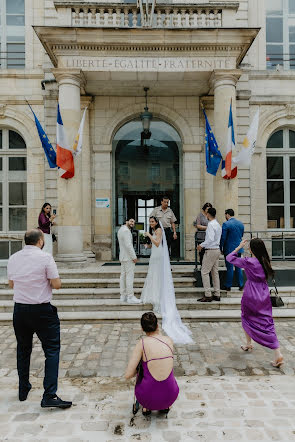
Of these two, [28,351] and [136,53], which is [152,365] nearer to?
[28,351]

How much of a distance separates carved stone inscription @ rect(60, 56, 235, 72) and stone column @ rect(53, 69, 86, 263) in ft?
2.25

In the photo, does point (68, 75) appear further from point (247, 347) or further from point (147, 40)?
point (247, 347)

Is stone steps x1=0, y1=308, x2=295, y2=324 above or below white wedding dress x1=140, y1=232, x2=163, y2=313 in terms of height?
below

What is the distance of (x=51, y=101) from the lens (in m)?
10.8

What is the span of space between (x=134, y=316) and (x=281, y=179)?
7234 millimetres

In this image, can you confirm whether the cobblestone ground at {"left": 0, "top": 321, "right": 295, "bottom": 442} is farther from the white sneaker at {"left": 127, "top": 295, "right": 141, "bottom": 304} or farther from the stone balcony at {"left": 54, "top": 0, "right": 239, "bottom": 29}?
the stone balcony at {"left": 54, "top": 0, "right": 239, "bottom": 29}

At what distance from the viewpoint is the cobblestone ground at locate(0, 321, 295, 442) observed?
3.09m

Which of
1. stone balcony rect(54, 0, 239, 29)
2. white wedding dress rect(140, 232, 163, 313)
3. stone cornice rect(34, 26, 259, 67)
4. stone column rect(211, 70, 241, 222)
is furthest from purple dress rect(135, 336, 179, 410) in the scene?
stone balcony rect(54, 0, 239, 29)

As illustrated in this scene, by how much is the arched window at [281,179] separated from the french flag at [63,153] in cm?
630

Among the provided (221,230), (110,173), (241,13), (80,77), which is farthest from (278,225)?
(80,77)

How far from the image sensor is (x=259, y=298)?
479 centimetres

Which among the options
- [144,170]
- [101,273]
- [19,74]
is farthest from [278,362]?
[19,74]

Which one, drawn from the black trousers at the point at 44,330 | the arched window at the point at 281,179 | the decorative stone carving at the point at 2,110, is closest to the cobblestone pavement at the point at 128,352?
the black trousers at the point at 44,330

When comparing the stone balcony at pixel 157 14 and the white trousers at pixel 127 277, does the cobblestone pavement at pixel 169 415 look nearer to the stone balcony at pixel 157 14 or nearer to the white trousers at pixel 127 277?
the white trousers at pixel 127 277
